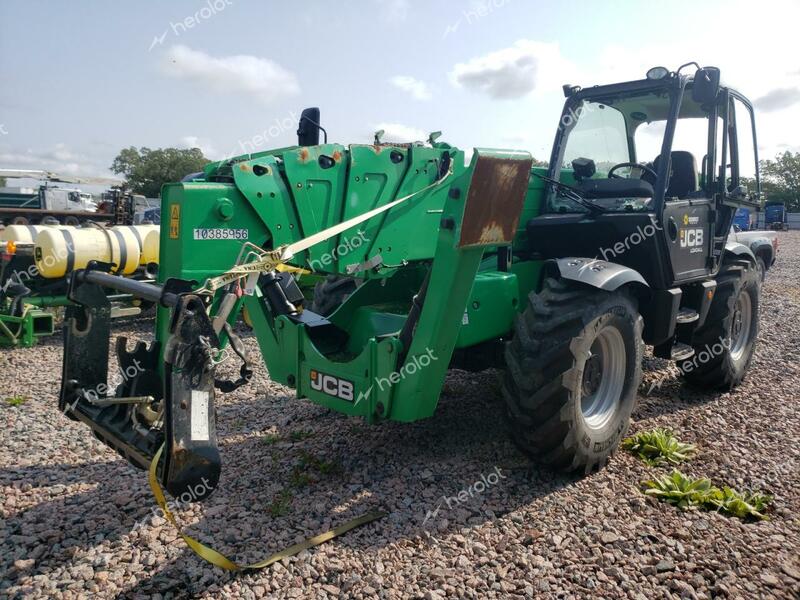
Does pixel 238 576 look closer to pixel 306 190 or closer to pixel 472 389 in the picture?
pixel 306 190

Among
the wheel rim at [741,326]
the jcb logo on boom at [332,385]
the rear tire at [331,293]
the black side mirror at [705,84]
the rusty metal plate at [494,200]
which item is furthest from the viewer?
the wheel rim at [741,326]

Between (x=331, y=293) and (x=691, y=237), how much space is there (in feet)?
9.50

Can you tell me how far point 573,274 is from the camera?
3.67 metres

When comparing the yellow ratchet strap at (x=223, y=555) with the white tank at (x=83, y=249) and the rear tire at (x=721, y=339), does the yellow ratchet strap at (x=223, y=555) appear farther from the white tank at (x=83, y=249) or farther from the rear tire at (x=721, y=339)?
the white tank at (x=83, y=249)

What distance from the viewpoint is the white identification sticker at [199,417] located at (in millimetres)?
2729

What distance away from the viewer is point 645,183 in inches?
181

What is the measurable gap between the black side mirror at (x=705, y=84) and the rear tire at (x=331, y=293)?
9.51 feet

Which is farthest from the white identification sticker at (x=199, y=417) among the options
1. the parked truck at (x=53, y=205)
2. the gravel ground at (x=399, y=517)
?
the parked truck at (x=53, y=205)

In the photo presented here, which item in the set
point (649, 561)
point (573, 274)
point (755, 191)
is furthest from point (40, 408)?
point (755, 191)

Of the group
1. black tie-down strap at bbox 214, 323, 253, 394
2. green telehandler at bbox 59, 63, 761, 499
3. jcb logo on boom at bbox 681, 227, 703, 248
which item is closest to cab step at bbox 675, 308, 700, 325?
green telehandler at bbox 59, 63, 761, 499

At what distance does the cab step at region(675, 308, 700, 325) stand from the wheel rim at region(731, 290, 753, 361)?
3.31 feet

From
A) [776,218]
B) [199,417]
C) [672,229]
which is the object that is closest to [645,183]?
[672,229]

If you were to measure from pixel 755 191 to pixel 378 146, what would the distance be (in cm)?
387

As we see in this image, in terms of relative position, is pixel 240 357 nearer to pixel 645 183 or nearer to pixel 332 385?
pixel 332 385
